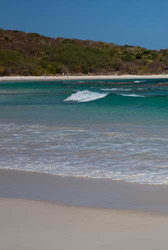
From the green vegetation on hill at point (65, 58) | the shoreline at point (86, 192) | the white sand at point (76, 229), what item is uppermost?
the green vegetation on hill at point (65, 58)

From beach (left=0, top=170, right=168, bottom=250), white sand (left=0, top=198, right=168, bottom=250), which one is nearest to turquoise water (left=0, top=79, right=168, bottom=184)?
beach (left=0, top=170, right=168, bottom=250)

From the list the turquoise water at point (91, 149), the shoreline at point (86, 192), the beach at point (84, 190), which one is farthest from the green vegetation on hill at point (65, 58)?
the shoreline at point (86, 192)

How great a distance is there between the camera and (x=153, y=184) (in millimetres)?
5980

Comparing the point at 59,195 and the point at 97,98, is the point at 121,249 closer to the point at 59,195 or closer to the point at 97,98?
the point at 59,195

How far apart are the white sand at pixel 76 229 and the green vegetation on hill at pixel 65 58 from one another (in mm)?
81059

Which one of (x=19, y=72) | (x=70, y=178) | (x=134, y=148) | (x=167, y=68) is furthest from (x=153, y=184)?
(x=167, y=68)

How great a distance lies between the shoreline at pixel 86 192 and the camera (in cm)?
512

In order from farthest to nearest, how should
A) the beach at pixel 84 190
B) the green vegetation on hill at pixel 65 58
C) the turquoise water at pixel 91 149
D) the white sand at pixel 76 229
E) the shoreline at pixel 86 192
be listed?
the green vegetation on hill at pixel 65 58
the turquoise water at pixel 91 149
the shoreline at pixel 86 192
the beach at pixel 84 190
the white sand at pixel 76 229

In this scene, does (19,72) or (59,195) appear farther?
(19,72)

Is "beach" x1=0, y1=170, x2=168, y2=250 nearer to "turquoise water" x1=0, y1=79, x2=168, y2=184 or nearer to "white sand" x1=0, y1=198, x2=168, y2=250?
"white sand" x1=0, y1=198, x2=168, y2=250

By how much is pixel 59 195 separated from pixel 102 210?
0.90m

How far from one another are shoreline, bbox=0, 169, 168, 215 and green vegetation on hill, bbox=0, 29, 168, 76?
261ft

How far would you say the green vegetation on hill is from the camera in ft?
297

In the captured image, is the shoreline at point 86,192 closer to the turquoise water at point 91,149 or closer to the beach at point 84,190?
the beach at point 84,190
